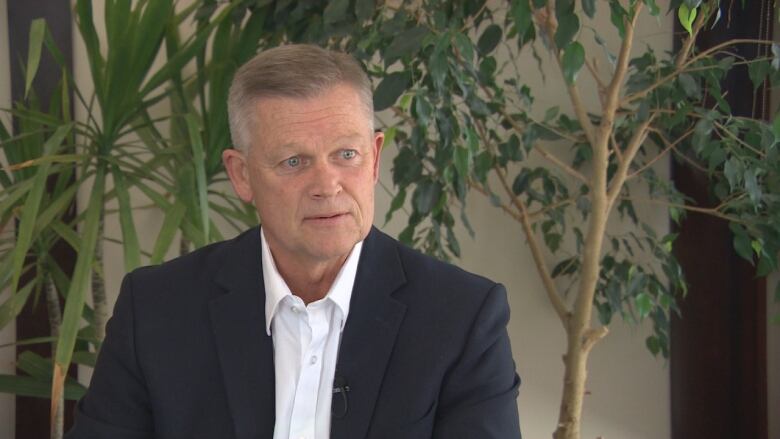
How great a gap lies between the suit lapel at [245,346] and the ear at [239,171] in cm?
13

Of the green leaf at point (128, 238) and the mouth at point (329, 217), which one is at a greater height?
the green leaf at point (128, 238)

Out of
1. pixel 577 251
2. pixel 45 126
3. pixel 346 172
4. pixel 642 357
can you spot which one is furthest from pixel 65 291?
pixel 642 357

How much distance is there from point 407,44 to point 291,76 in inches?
25.3

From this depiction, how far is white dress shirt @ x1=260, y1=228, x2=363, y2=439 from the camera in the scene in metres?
1.40

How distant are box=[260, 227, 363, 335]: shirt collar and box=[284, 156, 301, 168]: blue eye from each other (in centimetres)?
20

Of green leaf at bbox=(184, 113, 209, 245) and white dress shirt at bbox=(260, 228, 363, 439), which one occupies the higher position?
green leaf at bbox=(184, 113, 209, 245)

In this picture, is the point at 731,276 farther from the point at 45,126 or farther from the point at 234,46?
the point at 45,126

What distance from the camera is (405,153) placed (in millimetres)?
2125

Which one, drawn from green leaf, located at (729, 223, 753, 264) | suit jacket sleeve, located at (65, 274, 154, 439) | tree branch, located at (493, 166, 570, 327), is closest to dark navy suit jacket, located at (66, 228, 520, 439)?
suit jacket sleeve, located at (65, 274, 154, 439)

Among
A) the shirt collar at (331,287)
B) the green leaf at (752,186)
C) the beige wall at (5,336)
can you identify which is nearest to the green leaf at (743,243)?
the green leaf at (752,186)

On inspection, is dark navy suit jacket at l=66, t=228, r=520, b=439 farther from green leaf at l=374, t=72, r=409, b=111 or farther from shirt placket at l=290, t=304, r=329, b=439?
green leaf at l=374, t=72, r=409, b=111

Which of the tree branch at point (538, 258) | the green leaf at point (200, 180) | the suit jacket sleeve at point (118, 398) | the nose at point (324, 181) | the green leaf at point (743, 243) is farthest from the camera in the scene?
the tree branch at point (538, 258)

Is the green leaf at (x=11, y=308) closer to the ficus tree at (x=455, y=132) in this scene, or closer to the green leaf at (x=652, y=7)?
the ficus tree at (x=455, y=132)

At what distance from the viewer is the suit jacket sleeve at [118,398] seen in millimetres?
1416
